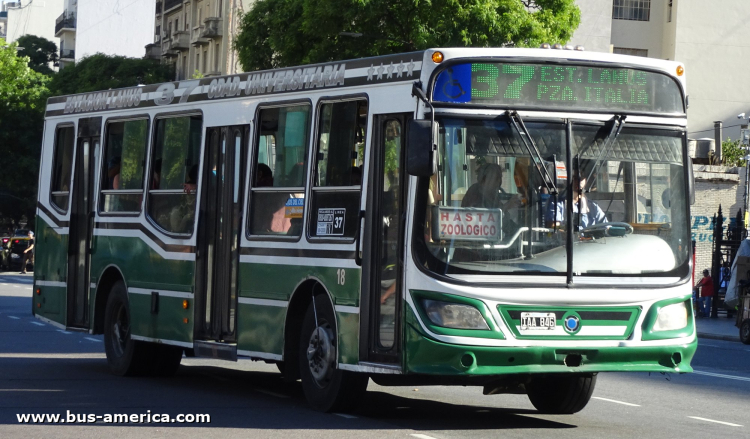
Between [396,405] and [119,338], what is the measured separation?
156 inches

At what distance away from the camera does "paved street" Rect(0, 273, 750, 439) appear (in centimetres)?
963

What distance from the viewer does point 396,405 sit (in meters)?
11.5

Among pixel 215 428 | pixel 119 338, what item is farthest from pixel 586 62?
pixel 119 338

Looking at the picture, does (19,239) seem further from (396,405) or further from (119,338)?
(396,405)

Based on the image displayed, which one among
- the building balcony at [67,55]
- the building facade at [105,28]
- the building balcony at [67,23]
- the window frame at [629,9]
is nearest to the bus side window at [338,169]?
the window frame at [629,9]

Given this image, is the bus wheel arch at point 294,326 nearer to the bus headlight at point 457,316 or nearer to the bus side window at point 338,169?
the bus side window at point 338,169

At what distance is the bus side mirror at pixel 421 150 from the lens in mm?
9008

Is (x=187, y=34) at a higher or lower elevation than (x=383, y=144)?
higher

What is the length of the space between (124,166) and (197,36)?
5503 cm

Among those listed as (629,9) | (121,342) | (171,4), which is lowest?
(121,342)

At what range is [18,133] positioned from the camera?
6806cm

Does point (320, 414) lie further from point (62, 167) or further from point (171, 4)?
point (171, 4)

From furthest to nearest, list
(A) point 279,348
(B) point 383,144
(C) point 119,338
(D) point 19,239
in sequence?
(D) point 19,239, (C) point 119,338, (A) point 279,348, (B) point 383,144

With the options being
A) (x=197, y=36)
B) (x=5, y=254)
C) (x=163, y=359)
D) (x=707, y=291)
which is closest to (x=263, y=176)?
(x=163, y=359)
